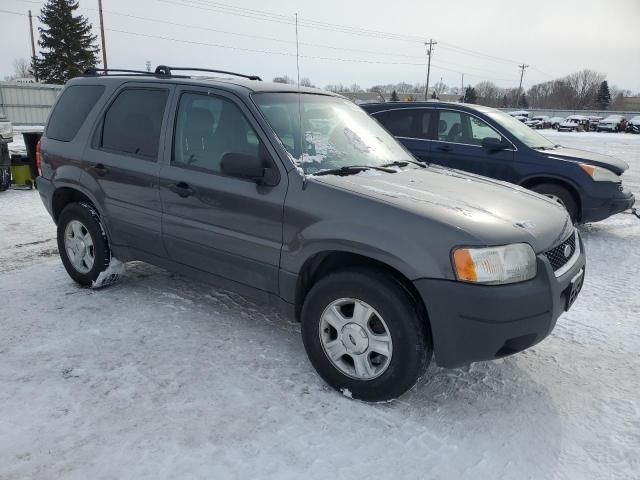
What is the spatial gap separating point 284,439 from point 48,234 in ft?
16.9

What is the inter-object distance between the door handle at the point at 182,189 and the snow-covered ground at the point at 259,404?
3.36 ft

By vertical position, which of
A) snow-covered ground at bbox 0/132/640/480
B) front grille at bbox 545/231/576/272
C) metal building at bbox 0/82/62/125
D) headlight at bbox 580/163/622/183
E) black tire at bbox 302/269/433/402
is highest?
metal building at bbox 0/82/62/125

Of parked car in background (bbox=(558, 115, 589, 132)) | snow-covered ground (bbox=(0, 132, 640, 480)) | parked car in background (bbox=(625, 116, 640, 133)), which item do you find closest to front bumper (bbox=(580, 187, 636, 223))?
snow-covered ground (bbox=(0, 132, 640, 480))

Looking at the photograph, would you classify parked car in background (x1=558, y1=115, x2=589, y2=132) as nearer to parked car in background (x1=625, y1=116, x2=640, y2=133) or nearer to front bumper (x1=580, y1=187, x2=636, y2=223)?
parked car in background (x1=625, y1=116, x2=640, y2=133)

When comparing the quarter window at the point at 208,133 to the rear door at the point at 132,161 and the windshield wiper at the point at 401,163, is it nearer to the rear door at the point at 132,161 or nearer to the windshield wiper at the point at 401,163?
the rear door at the point at 132,161

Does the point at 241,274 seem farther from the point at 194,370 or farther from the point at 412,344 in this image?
the point at 412,344

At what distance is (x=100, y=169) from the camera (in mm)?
4191

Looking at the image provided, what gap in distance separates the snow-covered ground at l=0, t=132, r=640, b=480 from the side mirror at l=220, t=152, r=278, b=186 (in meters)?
1.22

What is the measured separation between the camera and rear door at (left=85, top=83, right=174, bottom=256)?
3.85 metres

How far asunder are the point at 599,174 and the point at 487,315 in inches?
200

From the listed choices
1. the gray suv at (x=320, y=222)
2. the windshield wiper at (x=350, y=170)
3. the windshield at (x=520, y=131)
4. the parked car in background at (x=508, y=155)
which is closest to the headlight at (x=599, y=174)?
the parked car in background at (x=508, y=155)

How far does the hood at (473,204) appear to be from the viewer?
2697 millimetres

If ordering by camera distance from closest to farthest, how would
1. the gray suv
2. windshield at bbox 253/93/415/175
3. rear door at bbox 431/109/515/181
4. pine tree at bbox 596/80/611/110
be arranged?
the gray suv, windshield at bbox 253/93/415/175, rear door at bbox 431/109/515/181, pine tree at bbox 596/80/611/110

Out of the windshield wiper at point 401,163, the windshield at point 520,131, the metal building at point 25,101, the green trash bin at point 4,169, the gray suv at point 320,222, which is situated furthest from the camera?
the metal building at point 25,101
